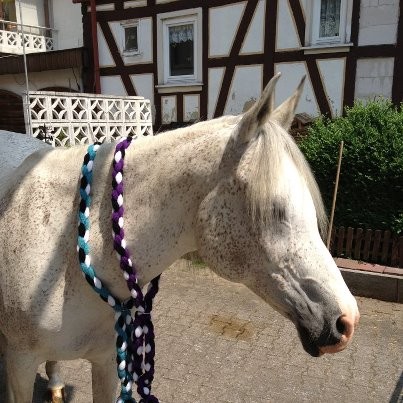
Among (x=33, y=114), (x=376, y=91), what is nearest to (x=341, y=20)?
(x=376, y=91)

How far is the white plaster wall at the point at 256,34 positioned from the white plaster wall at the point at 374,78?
2078 mm

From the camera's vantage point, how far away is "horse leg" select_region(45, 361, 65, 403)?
2.88 meters

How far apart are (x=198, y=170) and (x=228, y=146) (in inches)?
5.1

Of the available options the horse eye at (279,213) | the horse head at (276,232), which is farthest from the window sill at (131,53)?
the horse eye at (279,213)

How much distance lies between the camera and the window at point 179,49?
31.3 ft

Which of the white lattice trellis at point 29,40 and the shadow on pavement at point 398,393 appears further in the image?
the white lattice trellis at point 29,40

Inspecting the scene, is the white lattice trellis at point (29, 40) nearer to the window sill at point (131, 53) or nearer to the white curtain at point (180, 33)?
the window sill at point (131, 53)

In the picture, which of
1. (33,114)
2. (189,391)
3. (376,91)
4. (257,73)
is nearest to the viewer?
(189,391)

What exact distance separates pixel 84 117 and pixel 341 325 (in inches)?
277

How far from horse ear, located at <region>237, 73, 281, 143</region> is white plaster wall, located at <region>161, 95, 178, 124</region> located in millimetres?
8938

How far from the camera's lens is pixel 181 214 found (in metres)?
1.42

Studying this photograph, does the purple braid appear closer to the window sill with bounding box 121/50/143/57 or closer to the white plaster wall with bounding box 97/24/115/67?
the window sill with bounding box 121/50/143/57

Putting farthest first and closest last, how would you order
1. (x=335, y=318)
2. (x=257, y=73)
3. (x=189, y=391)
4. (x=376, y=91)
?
(x=257, y=73) → (x=376, y=91) → (x=189, y=391) → (x=335, y=318)

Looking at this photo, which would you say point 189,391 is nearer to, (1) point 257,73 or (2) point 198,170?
(2) point 198,170
